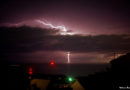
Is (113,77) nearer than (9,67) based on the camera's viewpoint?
A: No

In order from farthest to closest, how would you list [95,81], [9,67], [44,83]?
1. [95,81]
2. [44,83]
3. [9,67]

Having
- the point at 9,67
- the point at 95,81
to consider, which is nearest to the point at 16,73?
the point at 9,67

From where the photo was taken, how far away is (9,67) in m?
24.0

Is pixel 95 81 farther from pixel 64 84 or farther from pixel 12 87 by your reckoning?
pixel 12 87

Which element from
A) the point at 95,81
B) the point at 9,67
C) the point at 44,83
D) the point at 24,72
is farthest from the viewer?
the point at 95,81

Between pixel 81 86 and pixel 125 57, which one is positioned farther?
pixel 125 57

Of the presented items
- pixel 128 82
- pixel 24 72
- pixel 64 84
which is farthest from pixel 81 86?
pixel 24 72

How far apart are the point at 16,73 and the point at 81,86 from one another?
39.1 feet

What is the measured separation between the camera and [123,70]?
29156mm

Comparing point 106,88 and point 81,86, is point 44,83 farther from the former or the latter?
point 106,88

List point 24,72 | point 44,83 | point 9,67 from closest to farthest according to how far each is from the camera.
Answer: point 9,67
point 24,72
point 44,83

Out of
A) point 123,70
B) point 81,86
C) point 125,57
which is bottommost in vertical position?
point 81,86

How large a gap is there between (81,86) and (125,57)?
1068 centimetres

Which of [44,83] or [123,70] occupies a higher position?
[123,70]
